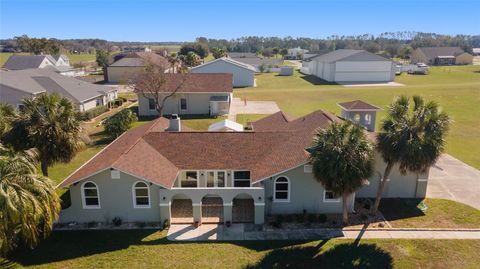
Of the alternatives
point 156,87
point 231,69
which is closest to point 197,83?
point 156,87

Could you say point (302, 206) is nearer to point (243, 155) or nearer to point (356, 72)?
point (243, 155)

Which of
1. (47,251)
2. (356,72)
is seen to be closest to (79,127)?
(47,251)

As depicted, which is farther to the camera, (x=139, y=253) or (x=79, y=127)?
(x=79, y=127)

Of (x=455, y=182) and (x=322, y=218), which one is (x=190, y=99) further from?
(x=455, y=182)

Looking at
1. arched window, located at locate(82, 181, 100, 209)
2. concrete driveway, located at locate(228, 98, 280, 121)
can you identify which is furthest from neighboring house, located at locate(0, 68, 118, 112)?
arched window, located at locate(82, 181, 100, 209)

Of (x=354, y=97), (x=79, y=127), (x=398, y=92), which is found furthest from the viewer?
(x=398, y=92)

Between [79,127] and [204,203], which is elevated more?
[79,127]

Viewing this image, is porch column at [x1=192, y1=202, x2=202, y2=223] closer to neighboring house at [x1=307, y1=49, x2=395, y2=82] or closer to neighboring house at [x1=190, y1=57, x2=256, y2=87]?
neighboring house at [x1=190, y1=57, x2=256, y2=87]
